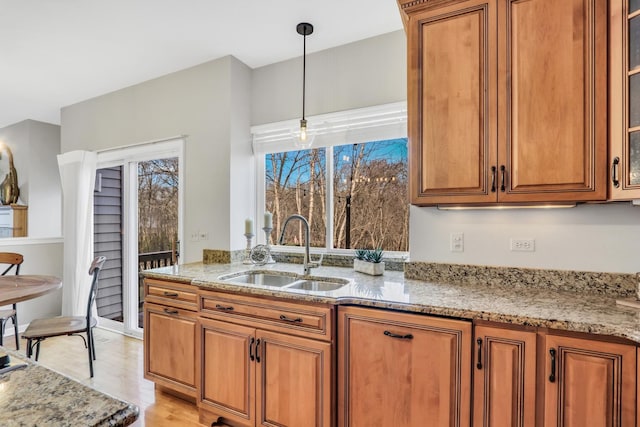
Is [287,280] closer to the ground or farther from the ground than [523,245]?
closer to the ground

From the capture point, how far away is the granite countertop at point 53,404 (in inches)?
22.8

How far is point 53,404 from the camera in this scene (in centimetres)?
63

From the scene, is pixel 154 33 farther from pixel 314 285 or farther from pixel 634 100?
pixel 634 100

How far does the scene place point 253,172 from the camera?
3.18m

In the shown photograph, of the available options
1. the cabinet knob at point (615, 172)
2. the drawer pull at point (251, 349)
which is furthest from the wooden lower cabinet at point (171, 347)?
the cabinet knob at point (615, 172)

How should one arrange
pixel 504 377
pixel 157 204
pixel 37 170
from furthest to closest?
pixel 37 170
pixel 157 204
pixel 504 377

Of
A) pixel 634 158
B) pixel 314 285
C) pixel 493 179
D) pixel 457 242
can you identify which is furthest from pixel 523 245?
pixel 314 285

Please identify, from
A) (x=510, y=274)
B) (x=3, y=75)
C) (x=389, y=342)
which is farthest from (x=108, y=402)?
(x=3, y=75)

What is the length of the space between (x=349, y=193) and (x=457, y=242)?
1008 mm

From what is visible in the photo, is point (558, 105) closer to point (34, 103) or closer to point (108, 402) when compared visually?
point (108, 402)

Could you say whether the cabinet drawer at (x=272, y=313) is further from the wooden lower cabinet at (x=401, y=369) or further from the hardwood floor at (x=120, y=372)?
the hardwood floor at (x=120, y=372)

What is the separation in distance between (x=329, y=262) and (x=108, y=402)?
7.04 feet

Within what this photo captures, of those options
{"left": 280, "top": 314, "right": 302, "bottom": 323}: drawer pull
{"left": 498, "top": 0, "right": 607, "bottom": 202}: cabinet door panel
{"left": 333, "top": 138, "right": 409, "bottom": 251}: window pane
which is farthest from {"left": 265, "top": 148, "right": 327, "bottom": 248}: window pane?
{"left": 498, "top": 0, "right": 607, "bottom": 202}: cabinet door panel

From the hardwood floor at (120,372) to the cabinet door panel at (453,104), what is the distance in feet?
6.94
